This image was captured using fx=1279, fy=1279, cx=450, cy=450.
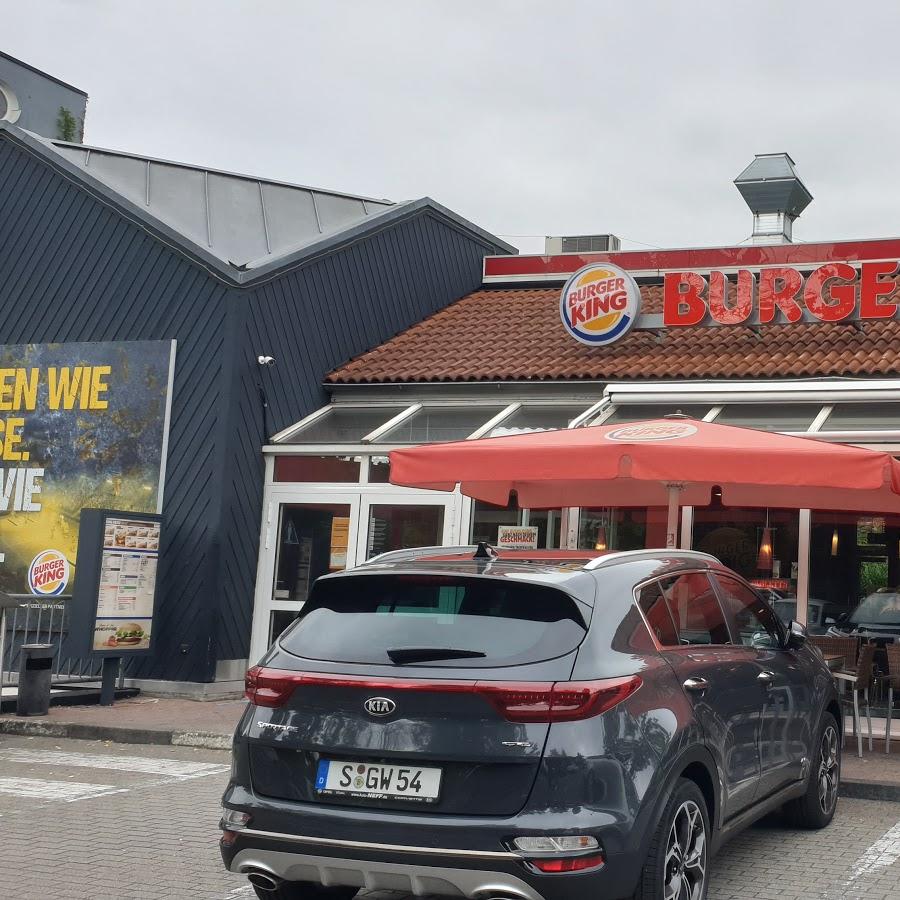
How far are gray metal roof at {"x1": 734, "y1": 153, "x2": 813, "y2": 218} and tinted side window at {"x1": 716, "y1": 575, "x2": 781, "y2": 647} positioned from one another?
17938 mm

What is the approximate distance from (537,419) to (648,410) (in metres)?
1.33

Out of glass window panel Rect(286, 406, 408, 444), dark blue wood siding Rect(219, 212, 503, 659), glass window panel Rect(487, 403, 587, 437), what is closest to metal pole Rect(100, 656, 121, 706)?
dark blue wood siding Rect(219, 212, 503, 659)

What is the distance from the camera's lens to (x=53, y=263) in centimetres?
1555

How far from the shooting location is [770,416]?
13.7 m

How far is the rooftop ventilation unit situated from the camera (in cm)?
2222

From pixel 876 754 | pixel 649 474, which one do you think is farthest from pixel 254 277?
pixel 876 754

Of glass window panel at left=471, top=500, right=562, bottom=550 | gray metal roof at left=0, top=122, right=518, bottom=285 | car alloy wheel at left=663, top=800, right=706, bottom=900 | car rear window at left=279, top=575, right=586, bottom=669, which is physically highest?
gray metal roof at left=0, top=122, right=518, bottom=285

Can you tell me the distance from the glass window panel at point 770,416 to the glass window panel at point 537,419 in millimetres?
1832

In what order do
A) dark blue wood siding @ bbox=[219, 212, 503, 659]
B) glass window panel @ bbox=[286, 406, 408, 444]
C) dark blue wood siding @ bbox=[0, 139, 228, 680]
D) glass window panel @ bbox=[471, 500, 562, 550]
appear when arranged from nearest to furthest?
glass window panel @ bbox=[471, 500, 562, 550], dark blue wood siding @ bbox=[0, 139, 228, 680], dark blue wood siding @ bbox=[219, 212, 503, 659], glass window panel @ bbox=[286, 406, 408, 444]

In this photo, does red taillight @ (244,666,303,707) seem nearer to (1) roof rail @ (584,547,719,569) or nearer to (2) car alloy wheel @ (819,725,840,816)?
(1) roof rail @ (584,547,719,569)

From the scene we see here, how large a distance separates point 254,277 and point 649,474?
6969mm

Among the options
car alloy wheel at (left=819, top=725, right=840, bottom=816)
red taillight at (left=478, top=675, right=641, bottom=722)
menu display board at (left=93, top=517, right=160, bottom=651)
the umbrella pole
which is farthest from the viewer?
menu display board at (left=93, top=517, right=160, bottom=651)

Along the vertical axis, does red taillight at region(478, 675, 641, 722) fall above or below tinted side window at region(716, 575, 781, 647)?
below

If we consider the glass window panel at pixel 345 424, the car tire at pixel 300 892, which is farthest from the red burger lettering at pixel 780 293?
the car tire at pixel 300 892
